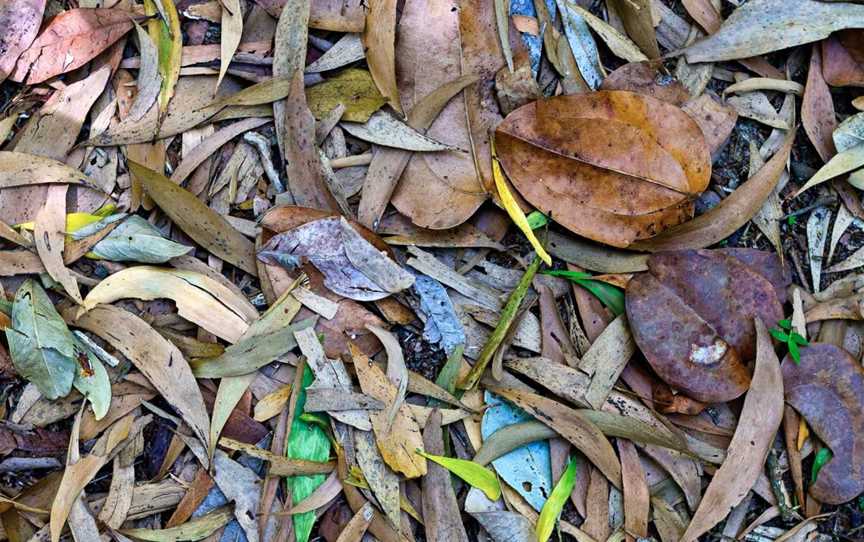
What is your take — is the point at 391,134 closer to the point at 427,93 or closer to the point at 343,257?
the point at 427,93

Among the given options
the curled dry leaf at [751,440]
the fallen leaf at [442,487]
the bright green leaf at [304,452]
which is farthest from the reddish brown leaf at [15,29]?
the curled dry leaf at [751,440]

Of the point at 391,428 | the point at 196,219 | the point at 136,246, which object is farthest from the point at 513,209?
the point at 136,246

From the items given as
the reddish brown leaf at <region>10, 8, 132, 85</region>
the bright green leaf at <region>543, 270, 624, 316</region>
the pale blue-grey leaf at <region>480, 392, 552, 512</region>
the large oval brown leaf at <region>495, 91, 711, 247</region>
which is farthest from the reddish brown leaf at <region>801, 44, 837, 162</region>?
the reddish brown leaf at <region>10, 8, 132, 85</region>

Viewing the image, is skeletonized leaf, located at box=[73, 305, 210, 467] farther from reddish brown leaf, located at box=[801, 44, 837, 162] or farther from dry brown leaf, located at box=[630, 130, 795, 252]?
reddish brown leaf, located at box=[801, 44, 837, 162]

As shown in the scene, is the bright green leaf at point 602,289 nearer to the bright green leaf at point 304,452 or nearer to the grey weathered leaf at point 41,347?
the bright green leaf at point 304,452

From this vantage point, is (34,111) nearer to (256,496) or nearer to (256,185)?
(256,185)

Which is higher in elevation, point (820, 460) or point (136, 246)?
point (136, 246)
